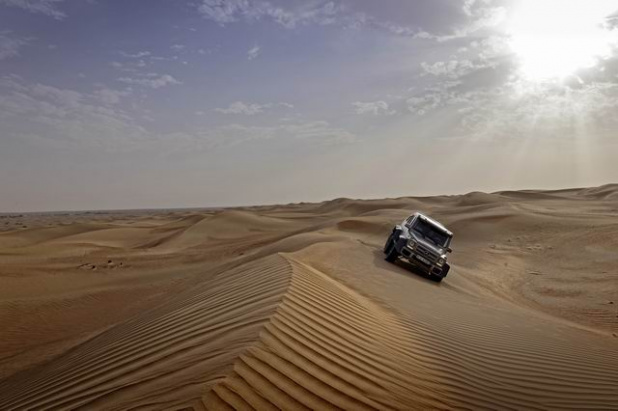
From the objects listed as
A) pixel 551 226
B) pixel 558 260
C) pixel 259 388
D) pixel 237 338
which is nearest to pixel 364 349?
pixel 237 338

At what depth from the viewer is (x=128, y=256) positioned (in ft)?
67.5

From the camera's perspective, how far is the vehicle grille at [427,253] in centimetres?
1202

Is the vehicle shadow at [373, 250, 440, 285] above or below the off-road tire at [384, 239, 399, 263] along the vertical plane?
below

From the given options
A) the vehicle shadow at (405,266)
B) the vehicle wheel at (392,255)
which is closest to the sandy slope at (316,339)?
the vehicle shadow at (405,266)

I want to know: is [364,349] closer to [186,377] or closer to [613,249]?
[186,377]

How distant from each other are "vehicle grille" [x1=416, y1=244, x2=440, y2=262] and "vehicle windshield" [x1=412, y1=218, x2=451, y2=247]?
0.72 meters

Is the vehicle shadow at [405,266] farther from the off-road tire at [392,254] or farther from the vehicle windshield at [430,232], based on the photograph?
the vehicle windshield at [430,232]

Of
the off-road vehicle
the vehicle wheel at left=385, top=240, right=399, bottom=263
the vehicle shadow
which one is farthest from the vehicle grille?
the vehicle wheel at left=385, top=240, right=399, bottom=263

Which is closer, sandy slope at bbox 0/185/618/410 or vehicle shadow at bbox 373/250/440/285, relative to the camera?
sandy slope at bbox 0/185/618/410

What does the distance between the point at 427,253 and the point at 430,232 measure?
1.07 m

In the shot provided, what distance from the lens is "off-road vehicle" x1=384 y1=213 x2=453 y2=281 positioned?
12.0m

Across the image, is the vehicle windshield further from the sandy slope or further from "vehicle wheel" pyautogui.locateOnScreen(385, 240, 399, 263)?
the sandy slope

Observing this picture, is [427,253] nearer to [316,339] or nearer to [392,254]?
[392,254]

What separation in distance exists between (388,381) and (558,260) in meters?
16.9
